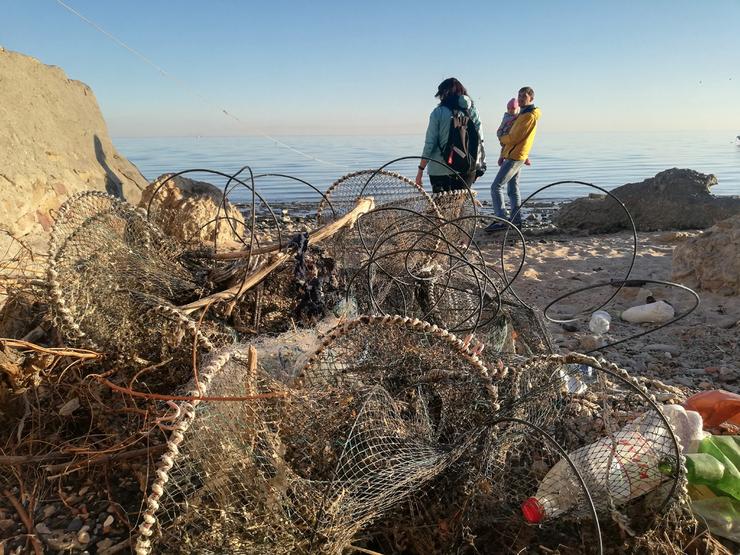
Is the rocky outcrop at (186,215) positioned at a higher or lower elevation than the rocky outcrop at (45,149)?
lower

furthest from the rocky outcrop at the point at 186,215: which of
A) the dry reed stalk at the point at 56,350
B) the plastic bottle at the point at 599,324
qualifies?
the plastic bottle at the point at 599,324

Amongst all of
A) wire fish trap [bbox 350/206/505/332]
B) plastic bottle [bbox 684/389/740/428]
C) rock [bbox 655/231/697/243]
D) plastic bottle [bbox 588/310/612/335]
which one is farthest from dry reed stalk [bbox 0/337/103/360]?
rock [bbox 655/231/697/243]

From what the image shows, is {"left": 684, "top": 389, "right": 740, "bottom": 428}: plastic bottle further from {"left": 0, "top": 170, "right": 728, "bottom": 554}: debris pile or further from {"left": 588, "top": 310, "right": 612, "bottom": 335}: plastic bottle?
{"left": 588, "top": 310, "right": 612, "bottom": 335}: plastic bottle

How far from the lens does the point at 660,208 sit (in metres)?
8.48

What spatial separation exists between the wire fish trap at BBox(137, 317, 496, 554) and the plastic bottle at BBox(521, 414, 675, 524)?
0.33 metres

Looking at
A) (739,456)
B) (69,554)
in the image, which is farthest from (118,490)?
(739,456)

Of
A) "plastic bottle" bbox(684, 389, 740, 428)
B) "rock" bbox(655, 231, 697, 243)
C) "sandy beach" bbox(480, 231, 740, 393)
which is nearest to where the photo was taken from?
"plastic bottle" bbox(684, 389, 740, 428)

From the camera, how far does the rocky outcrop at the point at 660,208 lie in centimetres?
823

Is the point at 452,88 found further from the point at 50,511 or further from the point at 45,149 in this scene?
the point at 50,511

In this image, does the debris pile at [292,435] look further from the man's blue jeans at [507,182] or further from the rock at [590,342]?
the man's blue jeans at [507,182]

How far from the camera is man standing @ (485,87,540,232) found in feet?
22.2

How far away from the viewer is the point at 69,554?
1.82m

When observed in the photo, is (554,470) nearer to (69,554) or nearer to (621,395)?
(621,395)

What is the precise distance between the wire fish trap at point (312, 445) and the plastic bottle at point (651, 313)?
2.72 metres
